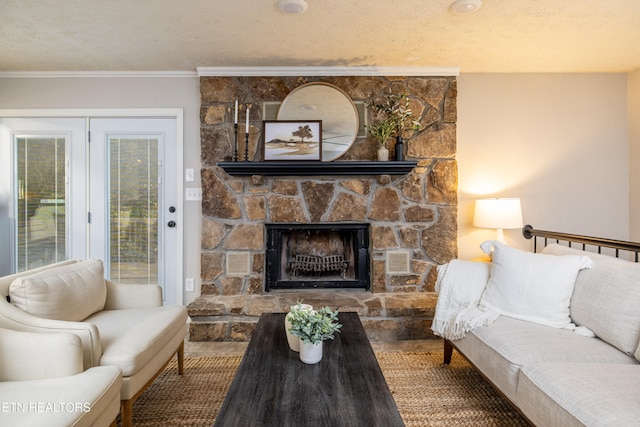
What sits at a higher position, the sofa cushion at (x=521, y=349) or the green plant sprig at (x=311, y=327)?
the green plant sprig at (x=311, y=327)

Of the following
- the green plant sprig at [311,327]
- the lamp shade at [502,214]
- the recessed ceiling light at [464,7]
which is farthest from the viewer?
the lamp shade at [502,214]

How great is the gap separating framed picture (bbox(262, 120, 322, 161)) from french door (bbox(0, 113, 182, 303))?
0.93 m

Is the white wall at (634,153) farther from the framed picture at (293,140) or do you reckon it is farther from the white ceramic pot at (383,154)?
the framed picture at (293,140)

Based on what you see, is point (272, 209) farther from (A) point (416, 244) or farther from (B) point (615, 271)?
(B) point (615, 271)

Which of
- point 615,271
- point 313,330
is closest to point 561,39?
point 615,271

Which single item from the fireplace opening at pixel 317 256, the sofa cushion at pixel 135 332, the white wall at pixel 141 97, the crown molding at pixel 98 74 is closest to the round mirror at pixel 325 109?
the fireplace opening at pixel 317 256

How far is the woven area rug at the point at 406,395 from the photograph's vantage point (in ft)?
5.61

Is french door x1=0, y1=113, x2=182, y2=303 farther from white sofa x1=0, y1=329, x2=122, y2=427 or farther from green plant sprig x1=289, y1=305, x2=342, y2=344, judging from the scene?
green plant sprig x1=289, y1=305, x2=342, y2=344

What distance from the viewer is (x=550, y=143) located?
125 inches

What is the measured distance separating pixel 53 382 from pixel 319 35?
2465 millimetres

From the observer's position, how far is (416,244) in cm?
311

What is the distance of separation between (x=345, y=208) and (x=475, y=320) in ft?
4.96

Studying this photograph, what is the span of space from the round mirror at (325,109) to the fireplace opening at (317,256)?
2.41ft

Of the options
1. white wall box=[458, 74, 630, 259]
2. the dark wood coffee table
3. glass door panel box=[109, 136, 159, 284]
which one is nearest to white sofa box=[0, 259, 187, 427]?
the dark wood coffee table
